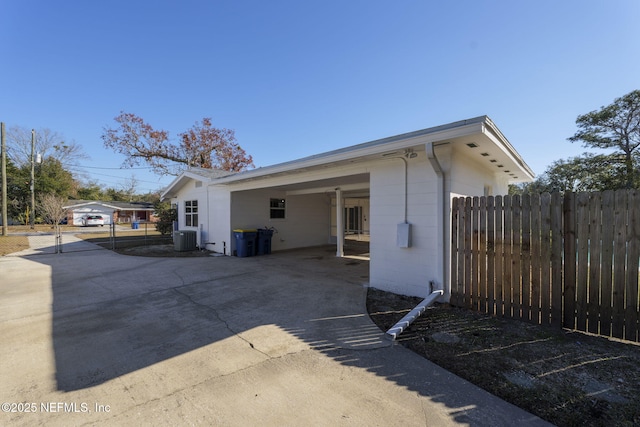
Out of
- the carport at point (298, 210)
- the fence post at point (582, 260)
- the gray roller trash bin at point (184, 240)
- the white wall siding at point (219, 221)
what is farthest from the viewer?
the gray roller trash bin at point (184, 240)

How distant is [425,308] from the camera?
162 inches

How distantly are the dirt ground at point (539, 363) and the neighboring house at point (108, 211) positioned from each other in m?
33.3

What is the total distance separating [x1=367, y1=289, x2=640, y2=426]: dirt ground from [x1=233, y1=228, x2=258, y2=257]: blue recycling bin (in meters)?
7.00

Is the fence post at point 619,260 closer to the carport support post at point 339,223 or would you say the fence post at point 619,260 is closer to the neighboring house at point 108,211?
the carport support post at point 339,223

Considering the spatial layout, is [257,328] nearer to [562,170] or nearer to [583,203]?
[583,203]

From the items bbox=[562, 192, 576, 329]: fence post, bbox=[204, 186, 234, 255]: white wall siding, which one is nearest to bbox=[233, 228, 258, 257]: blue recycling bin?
bbox=[204, 186, 234, 255]: white wall siding

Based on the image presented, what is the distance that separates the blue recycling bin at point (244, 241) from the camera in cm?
1003

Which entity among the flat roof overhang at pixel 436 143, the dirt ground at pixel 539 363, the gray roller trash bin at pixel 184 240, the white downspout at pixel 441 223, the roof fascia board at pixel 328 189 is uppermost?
the flat roof overhang at pixel 436 143

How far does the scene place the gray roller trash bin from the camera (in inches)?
458

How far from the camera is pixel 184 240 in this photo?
11688 millimetres

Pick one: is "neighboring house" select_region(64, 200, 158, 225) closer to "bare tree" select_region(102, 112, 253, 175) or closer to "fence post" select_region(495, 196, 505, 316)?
"bare tree" select_region(102, 112, 253, 175)

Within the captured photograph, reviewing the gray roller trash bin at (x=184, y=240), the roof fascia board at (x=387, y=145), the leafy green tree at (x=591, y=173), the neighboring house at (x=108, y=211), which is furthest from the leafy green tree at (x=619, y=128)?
the neighboring house at (x=108, y=211)

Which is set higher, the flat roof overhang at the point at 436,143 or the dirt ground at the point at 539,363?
Answer: the flat roof overhang at the point at 436,143

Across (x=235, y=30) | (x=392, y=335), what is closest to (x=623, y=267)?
(x=392, y=335)
